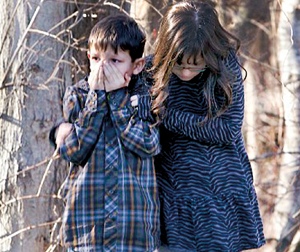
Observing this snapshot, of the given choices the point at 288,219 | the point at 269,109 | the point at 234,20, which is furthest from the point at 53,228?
the point at 269,109

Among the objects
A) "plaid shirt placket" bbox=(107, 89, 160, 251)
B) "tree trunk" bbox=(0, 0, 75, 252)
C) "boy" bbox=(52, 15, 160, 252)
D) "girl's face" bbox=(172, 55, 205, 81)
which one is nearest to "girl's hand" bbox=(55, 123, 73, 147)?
"boy" bbox=(52, 15, 160, 252)

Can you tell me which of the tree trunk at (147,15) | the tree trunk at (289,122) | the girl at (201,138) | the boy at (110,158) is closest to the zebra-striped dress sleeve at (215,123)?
the girl at (201,138)

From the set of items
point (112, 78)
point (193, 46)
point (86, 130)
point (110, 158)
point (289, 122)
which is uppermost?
point (193, 46)

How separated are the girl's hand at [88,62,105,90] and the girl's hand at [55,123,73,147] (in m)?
0.19

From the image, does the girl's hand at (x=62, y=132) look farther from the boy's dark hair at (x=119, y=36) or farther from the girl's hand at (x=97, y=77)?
the boy's dark hair at (x=119, y=36)

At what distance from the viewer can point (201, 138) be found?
2.59 meters

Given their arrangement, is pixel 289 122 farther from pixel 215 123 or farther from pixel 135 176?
pixel 135 176

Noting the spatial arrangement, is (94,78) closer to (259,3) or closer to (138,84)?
(138,84)

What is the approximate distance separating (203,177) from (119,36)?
0.67 m

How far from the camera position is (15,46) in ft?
12.8

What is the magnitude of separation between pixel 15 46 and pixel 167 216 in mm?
1762

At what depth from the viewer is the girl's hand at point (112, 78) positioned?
100 inches

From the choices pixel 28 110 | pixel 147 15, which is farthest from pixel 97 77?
pixel 147 15

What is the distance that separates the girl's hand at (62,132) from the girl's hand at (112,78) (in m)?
0.22
